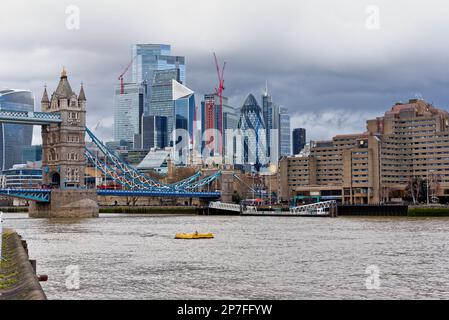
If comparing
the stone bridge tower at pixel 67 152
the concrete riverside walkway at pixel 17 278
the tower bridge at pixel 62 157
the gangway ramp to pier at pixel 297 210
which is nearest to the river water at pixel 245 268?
the concrete riverside walkway at pixel 17 278

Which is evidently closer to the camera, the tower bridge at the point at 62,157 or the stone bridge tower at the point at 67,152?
the tower bridge at the point at 62,157

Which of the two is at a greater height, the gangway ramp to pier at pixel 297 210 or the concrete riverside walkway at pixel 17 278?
the concrete riverside walkway at pixel 17 278

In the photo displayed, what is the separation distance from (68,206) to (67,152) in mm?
12873

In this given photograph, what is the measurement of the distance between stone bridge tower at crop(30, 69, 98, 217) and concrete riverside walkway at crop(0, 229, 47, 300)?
10547cm

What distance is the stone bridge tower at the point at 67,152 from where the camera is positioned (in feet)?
467

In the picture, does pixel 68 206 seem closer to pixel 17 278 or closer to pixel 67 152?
pixel 67 152

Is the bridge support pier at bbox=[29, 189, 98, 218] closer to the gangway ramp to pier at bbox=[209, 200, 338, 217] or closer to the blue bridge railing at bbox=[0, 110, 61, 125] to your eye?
the blue bridge railing at bbox=[0, 110, 61, 125]

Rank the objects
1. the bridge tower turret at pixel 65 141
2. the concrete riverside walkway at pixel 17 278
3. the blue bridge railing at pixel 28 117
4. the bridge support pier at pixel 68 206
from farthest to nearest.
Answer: the bridge tower turret at pixel 65 141, the bridge support pier at pixel 68 206, the blue bridge railing at pixel 28 117, the concrete riverside walkway at pixel 17 278

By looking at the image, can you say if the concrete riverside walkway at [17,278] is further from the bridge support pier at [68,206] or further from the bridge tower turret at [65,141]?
the bridge tower turret at [65,141]

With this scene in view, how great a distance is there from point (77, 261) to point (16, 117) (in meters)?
95.5

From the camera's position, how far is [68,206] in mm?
139375

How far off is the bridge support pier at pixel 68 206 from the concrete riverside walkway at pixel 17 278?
101 metres
